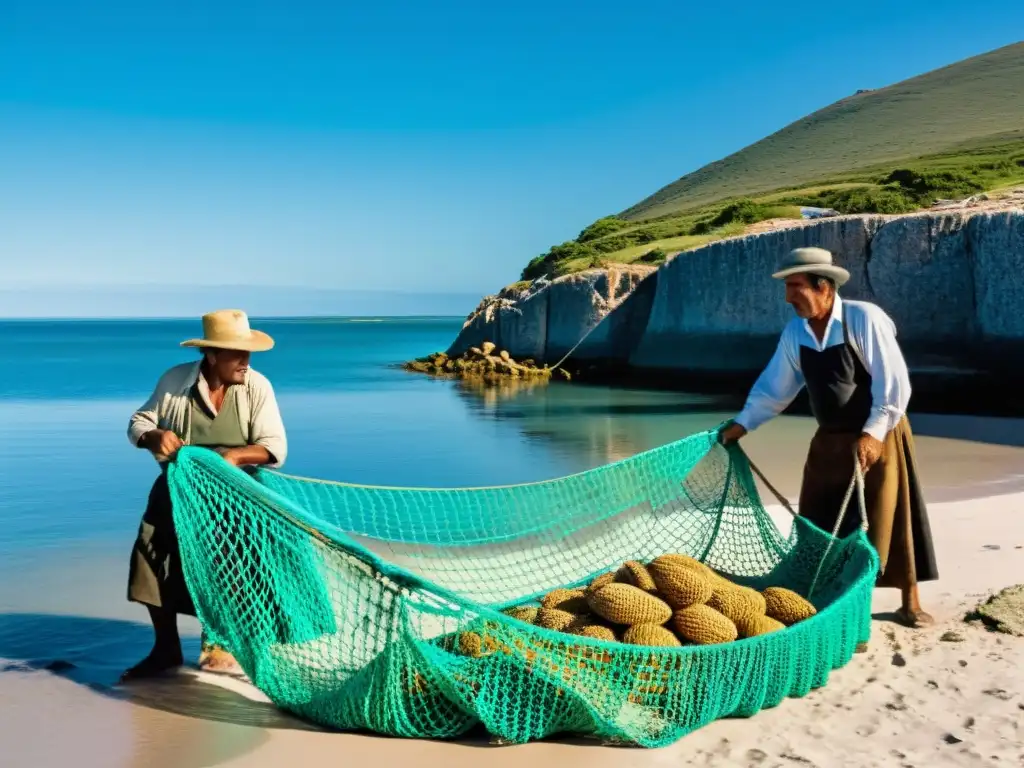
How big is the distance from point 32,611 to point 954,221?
14.1m

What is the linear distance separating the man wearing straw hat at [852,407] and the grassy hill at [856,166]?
20187 millimetres

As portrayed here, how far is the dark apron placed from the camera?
403cm

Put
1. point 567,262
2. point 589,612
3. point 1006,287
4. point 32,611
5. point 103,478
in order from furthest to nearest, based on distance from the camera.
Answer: point 567,262 → point 1006,287 → point 103,478 → point 32,611 → point 589,612

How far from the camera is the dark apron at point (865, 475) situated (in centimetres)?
403

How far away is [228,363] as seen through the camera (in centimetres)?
367

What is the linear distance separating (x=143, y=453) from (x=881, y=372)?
35.5 feet

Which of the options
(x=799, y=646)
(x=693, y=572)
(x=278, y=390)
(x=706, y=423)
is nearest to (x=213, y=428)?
(x=693, y=572)

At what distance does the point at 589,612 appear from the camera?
3670 mm

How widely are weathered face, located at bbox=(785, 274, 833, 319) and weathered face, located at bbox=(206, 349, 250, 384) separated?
2171 millimetres

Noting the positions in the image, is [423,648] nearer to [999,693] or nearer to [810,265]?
[999,693]

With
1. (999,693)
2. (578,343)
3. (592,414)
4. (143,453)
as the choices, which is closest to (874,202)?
(578,343)

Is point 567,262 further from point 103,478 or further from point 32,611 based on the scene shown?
point 32,611

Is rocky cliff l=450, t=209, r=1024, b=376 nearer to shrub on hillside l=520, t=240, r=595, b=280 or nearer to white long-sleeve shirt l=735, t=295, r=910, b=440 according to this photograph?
shrub on hillside l=520, t=240, r=595, b=280

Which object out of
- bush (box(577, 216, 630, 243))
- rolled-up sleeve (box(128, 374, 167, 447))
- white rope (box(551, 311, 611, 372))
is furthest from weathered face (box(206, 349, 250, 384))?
bush (box(577, 216, 630, 243))
